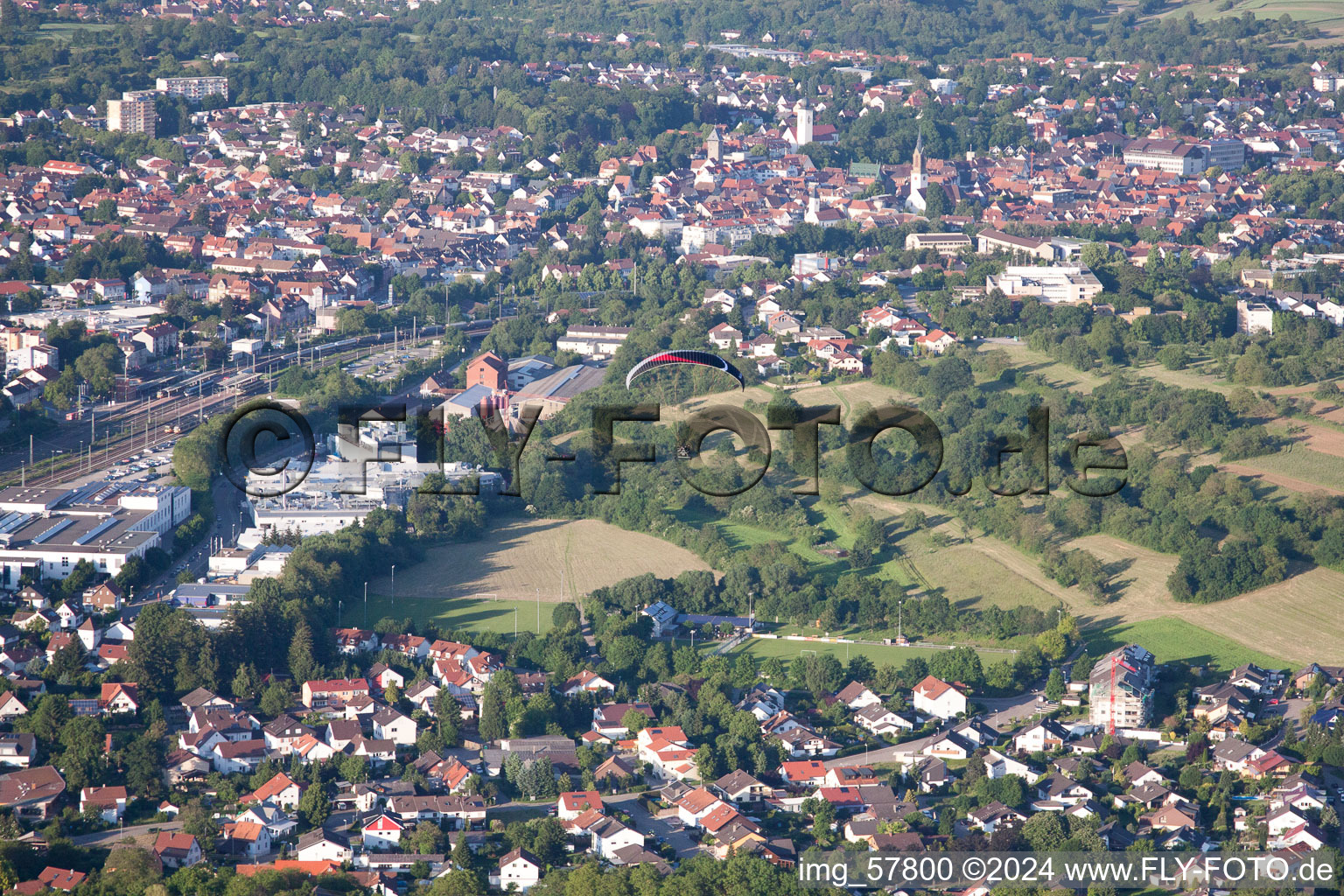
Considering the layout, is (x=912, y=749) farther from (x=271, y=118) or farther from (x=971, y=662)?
(x=271, y=118)

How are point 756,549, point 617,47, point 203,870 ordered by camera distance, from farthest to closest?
1. point 617,47
2. point 756,549
3. point 203,870

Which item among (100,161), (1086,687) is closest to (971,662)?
(1086,687)

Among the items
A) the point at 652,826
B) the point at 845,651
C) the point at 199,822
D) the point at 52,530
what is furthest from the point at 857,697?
the point at 52,530

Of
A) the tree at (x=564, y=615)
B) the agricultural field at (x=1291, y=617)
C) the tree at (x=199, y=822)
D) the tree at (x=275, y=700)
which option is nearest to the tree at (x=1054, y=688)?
the agricultural field at (x=1291, y=617)

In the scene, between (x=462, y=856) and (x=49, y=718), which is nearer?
(x=462, y=856)

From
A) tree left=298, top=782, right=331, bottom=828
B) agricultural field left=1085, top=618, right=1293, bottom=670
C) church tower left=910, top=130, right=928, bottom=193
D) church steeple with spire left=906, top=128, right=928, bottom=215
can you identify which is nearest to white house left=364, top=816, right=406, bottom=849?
tree left=298, top=782, right=331, bottom=828

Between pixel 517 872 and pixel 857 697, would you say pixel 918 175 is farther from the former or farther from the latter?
pixel 517 872
